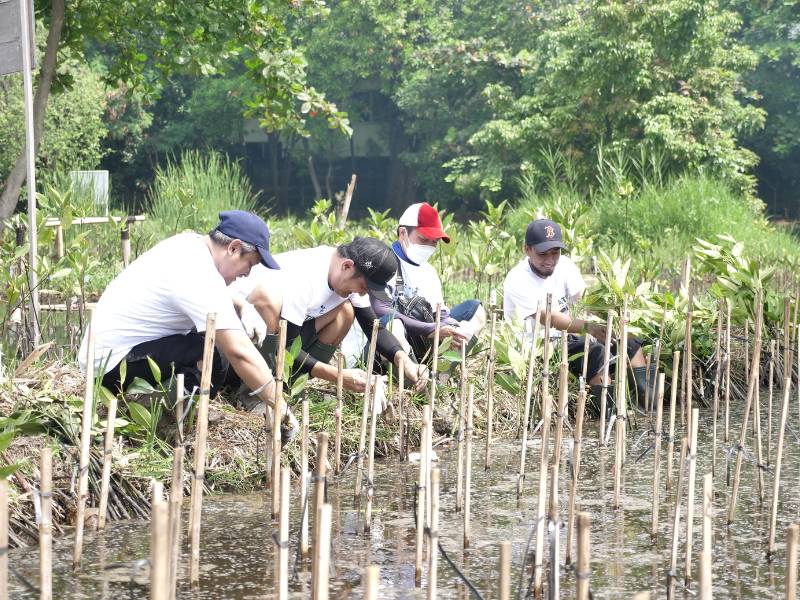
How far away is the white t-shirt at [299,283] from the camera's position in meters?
5.73

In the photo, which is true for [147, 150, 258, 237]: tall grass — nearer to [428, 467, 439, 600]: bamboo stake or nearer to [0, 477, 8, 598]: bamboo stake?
[428, 467, 439, 600]: bamboo stake

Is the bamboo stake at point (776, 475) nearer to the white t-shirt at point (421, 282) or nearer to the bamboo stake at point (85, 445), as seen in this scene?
the bamboo stake at point (85, 445)

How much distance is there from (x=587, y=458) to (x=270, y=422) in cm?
213

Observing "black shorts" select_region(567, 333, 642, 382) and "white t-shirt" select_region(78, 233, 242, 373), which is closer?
"white t-shirt" select_region(78, 233, 242, 373)

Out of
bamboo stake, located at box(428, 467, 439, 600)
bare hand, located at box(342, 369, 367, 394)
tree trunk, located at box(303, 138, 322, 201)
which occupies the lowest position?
bamboo stake, located at box(428, 467, 439, 600)

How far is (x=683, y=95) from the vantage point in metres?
20.3

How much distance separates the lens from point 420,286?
687 centimetres

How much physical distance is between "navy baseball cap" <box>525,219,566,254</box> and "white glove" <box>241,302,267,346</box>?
2180 mm

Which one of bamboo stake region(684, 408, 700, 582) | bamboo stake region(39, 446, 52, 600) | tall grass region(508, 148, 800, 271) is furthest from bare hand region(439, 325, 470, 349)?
tall grass region(508, 148, 800, 271)

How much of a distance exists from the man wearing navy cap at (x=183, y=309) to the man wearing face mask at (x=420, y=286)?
1.51 metres

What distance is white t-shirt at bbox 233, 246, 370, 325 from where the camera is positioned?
5.73 metres

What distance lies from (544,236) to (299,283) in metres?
1.98

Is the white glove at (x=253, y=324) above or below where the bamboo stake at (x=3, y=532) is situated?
above

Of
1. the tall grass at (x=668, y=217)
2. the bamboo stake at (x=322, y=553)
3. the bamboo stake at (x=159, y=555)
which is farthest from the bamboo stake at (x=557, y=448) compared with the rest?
the tall grass at (x=668, y=217)
